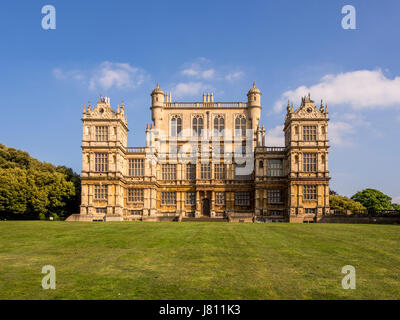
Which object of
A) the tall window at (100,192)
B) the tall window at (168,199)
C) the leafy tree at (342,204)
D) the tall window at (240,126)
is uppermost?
the tall window at (240,126)

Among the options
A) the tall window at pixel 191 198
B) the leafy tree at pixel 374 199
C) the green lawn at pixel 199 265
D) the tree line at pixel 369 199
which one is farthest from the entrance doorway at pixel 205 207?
the leafy tree at pixel 374 199

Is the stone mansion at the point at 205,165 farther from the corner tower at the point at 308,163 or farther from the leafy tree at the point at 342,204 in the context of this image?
the leafy tree at the point at 342,204

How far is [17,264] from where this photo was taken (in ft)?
65.6

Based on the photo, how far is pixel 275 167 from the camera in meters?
62.9

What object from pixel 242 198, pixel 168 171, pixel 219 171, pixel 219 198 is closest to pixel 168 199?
pixel 168 171

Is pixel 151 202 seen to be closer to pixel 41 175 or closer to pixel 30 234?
pixel 41 175

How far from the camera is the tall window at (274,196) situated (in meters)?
61.9

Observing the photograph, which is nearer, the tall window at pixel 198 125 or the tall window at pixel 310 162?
the tall window at pixel 310 162

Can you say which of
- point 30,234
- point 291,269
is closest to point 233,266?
point 291,269

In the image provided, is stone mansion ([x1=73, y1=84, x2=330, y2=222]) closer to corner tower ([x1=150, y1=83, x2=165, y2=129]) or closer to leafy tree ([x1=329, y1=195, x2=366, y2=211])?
corner tower ([x1=150, y1=83, x2=165, y2=129])

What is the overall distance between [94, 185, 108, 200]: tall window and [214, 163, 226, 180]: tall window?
17304 mm

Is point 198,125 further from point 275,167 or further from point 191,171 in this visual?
point 275,167

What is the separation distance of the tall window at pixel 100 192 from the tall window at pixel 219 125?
20574mm

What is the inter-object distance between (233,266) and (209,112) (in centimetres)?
5230
